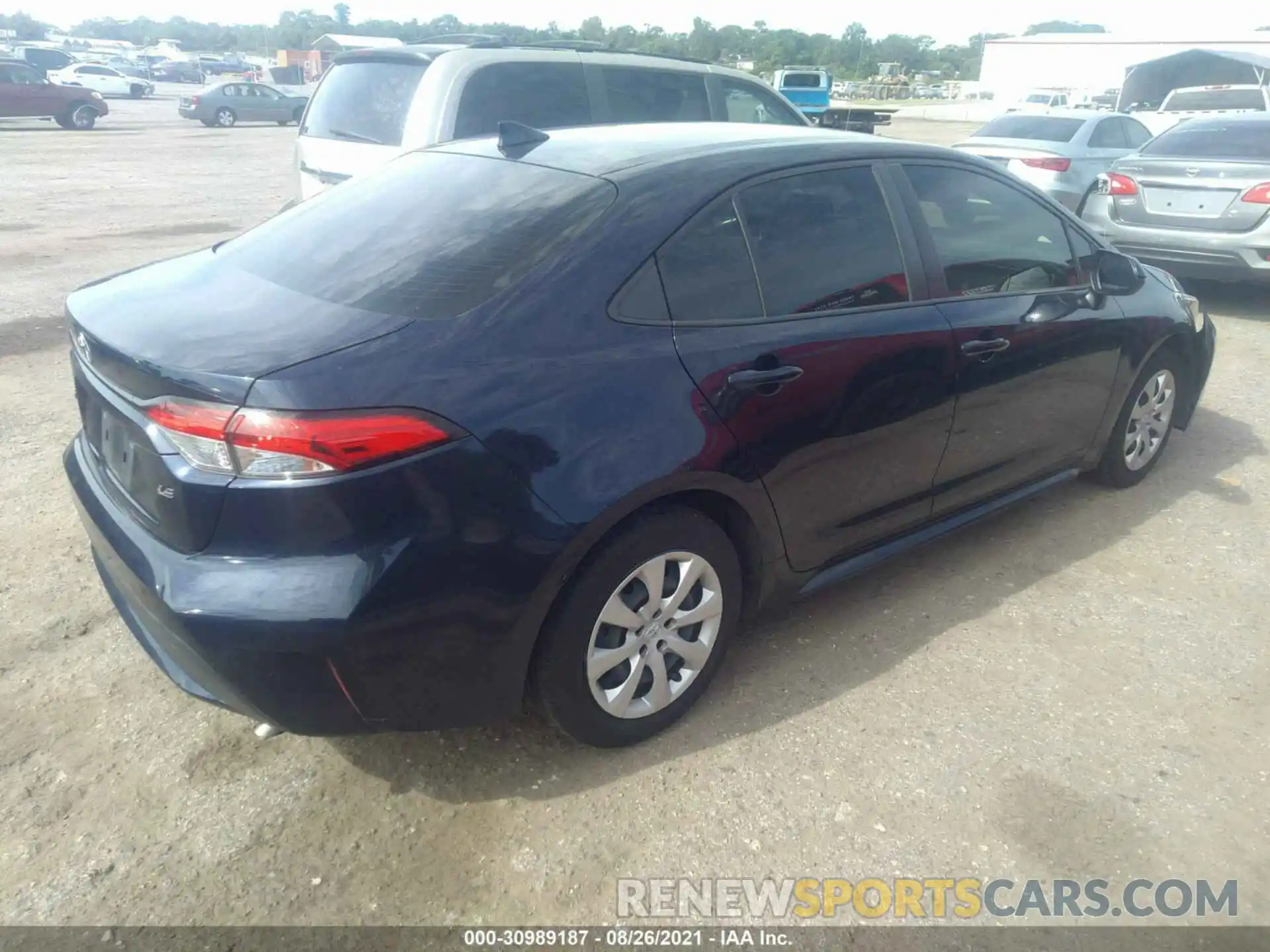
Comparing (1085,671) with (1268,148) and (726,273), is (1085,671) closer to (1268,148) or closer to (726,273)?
(726,273)

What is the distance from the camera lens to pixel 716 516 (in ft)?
9.28

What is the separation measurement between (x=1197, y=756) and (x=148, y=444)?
120 inches

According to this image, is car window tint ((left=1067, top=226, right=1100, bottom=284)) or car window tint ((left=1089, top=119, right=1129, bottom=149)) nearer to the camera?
car window tint ((left=1067, top=226, right=1100, bottom=284))

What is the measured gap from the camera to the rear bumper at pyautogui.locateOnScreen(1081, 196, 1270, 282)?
7.34 m

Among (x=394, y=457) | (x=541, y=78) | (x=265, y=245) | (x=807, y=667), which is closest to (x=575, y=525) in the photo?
(x=394, y=457)

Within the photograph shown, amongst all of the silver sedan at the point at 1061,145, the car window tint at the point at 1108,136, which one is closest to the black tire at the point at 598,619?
the silver sedan at the point at 1061,145

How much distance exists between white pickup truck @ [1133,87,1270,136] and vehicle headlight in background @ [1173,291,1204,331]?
44.7 ft

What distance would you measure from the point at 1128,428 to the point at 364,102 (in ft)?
16.4

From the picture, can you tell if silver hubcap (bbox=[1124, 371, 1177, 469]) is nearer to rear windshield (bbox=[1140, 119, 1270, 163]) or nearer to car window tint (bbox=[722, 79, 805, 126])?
car window tint (bbox=[722, 79, 805, 126])

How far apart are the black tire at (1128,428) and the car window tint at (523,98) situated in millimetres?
3289

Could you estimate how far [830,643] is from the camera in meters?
3.37

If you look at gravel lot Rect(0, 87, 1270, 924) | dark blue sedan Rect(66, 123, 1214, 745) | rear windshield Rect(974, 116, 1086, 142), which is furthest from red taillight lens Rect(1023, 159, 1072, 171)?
dark blue sedan Rect(66, 123, 1214, 745)

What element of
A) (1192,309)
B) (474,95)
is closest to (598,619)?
(1192,309)

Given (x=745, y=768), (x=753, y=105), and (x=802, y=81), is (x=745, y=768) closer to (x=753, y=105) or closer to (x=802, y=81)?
(x=753, y=105)
